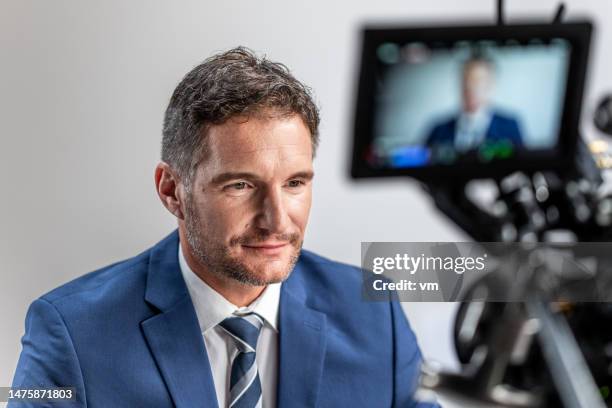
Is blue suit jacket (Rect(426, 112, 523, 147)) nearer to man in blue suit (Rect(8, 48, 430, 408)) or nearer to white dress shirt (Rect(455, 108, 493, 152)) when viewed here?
white dress shirt (Rect(455, 108, 493, 152))

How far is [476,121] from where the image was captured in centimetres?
148

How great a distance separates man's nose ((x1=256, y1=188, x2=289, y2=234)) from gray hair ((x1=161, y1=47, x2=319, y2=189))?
0.08 m

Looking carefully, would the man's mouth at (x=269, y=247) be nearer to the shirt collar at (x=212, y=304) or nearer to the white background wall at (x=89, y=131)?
the shirt collar at (x=212, y=304)

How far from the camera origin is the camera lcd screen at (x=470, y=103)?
1350 millimetres

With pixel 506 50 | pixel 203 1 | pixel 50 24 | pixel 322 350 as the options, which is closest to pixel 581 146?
pixel 506 50

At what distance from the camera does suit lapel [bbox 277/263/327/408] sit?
4.16ft

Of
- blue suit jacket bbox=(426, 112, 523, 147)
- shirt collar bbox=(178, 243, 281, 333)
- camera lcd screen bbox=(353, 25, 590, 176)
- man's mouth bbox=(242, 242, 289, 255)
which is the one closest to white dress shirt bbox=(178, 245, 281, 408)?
shirt collar bbox=(178, 243, 281, 333)

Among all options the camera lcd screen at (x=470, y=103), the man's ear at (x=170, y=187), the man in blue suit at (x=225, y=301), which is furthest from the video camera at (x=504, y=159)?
the man's ear at (x=170, y=187)

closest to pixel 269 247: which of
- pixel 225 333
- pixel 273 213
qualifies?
pixel 273 213

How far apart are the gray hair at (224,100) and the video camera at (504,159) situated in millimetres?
144

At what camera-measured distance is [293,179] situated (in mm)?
1184

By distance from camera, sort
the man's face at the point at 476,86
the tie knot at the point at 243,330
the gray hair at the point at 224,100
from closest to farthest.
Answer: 1. the gray hair at the point at 224,100
2. the tie knot at the point at 243,330
3. the man's face at the point at 476,86

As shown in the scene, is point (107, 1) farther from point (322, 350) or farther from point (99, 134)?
point (322, 350)

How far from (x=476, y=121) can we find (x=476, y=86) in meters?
0.05
